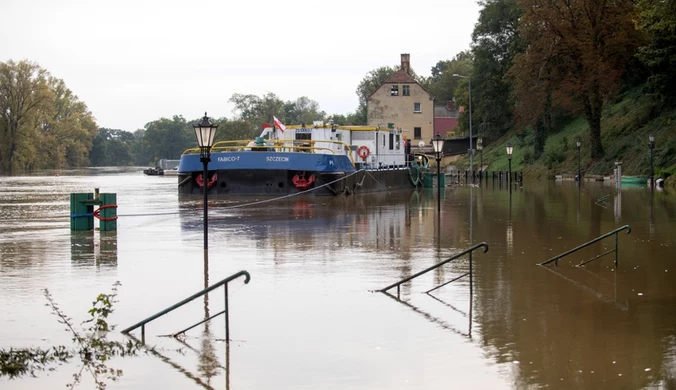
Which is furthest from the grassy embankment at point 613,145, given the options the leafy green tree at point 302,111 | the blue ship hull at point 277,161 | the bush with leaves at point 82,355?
the leafy green tree at point 302,111

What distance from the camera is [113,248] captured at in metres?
16.9

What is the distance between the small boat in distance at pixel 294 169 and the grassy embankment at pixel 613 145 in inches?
563

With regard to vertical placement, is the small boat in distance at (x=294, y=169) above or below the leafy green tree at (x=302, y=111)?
below

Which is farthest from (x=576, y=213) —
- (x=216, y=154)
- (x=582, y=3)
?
(x=582, y=3)

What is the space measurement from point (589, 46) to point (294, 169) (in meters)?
26.3

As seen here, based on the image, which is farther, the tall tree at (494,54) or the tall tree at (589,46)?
the tall tree at (494,54)

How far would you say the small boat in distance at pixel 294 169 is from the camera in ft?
118

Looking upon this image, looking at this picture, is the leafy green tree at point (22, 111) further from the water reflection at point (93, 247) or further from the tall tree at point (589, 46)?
the water reflection at point (93, 247)

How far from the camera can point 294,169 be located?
1416 inches

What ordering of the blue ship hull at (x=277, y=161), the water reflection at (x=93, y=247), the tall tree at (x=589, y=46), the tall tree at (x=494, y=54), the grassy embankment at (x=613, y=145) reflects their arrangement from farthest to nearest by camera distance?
the tall tree at (x=494, y=54)
the tall tree at (x=589, y=46)
the grassy embankment at (x=613, y=145)
the blue ship hull at (x=277, y=161)
the water reflection at (x=93, y=247)

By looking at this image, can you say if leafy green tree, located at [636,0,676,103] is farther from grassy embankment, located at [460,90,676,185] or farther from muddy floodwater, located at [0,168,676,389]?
muddy floodwater, located at [0,168,676,389]

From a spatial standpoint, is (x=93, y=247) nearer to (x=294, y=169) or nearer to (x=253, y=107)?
(x=294, y=169)

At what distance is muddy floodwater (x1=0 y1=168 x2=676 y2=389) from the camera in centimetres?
791

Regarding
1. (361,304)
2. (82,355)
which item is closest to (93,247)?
(361,304)
